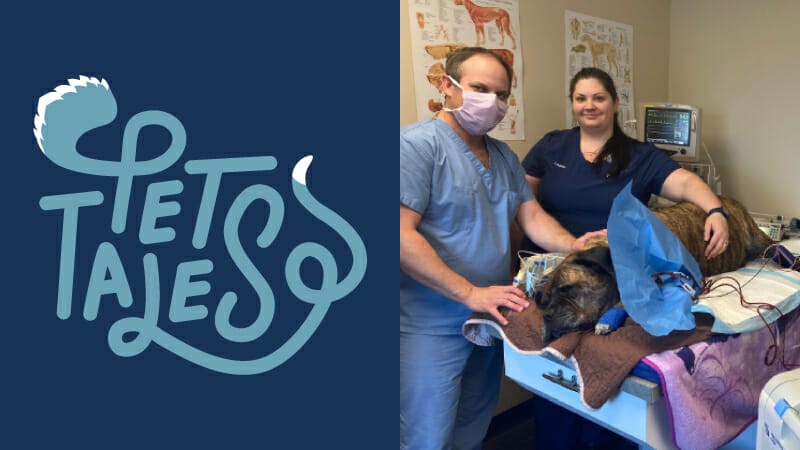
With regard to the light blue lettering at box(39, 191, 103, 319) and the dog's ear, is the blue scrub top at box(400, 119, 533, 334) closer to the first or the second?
the dog's ear

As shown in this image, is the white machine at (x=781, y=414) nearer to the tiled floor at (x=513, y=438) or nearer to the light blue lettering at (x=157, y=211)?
the light blue lettering at (x=157, y=211)

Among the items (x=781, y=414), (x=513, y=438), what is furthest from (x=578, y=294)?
(x=513, y=438)

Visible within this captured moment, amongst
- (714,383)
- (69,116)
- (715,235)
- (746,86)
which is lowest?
(714,383)

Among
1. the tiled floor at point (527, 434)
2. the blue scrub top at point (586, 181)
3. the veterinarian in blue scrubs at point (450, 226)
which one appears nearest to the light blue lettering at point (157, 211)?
the veterinarian in blue scrubs at point (450, 226)

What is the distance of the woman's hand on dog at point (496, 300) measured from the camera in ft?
4.40

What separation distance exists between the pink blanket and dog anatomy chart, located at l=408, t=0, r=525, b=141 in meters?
1.14

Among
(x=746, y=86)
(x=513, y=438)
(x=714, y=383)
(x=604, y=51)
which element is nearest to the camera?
(x=714, y=383)

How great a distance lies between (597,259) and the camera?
4.27 ft

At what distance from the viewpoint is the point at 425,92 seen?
195 centimetres

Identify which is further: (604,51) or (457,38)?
(604,51)

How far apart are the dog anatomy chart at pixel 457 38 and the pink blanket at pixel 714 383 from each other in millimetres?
1139

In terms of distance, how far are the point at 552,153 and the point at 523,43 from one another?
55 centimetres

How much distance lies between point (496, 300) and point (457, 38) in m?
1.06

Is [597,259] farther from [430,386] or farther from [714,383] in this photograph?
→ [430,386]
